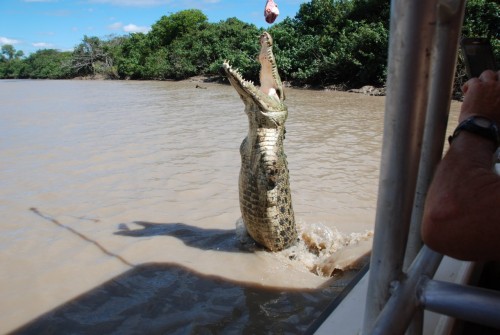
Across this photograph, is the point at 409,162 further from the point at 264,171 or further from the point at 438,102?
the point at 264,171

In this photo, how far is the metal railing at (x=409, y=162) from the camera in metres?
0.61

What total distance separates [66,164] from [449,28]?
6023 millimetres

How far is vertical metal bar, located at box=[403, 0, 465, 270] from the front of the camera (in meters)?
0.67

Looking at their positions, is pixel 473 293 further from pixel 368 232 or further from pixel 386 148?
pixel 368 232

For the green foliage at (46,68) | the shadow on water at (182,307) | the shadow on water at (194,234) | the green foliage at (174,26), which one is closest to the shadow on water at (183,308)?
the shadow on water at (182,307)

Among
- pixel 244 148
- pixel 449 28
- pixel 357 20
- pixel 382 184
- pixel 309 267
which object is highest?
pixel 357 20

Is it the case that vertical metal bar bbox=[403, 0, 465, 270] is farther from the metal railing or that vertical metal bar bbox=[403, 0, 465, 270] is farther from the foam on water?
the foam on water

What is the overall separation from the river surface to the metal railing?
5.97 ft

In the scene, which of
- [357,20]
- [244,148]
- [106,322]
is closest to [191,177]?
[244,148]

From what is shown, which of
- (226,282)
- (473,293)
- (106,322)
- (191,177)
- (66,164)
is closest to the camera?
(473,293)

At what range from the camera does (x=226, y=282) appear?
2.85 meters

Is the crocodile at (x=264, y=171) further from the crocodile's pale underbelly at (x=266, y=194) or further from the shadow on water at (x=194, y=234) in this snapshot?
the shadow on water at (x=194, y=234)

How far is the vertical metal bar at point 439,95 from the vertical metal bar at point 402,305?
101 millimetres

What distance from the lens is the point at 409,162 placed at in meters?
0.66
